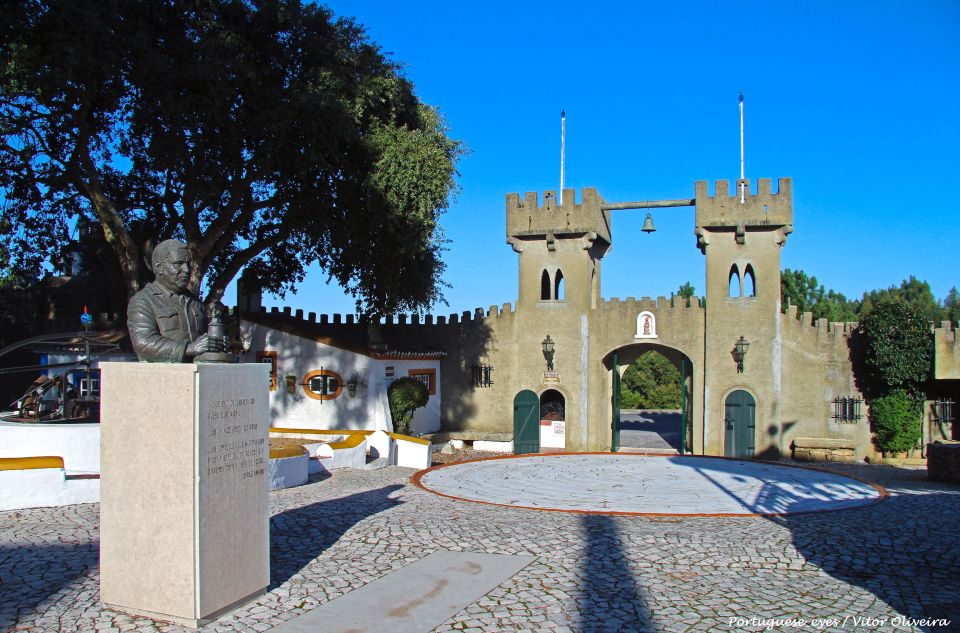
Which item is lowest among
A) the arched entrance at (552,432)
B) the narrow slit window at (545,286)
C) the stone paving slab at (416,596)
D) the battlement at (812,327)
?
the arched entrance at (552,432)

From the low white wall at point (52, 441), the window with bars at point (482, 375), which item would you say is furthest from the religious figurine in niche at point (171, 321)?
the window with bars at point (482, 375)

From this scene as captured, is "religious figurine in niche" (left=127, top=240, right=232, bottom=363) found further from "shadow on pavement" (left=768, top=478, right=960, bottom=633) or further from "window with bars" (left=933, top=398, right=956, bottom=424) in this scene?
"window with bars" (left=933, top=398, right=956, bottom=424)

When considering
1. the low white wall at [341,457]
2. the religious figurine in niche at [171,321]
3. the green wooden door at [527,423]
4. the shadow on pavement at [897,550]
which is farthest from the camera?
the green wooden door at [527,423]

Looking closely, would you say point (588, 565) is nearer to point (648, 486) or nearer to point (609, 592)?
point (609, 592)

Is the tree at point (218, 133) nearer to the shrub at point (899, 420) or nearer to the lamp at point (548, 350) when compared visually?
the lamp at point (548, 350)

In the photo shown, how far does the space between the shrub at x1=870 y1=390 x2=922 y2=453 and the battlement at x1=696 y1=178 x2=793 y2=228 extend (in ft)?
19.9

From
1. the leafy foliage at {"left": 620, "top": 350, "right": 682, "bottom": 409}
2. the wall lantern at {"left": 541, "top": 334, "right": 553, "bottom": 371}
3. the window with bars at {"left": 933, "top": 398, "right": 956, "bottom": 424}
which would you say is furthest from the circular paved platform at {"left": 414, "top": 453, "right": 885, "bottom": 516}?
the leafy foliage at {"left": 620, "top": 350, "right": 682, "bottom": 409}

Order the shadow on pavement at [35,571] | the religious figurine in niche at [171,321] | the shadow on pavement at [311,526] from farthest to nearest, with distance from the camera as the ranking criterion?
the shadow on pavement at [311,526], the religious figurine in niche at [171,321], the shadow on pavement at [35,571]

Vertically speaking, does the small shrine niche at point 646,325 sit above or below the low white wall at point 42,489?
above

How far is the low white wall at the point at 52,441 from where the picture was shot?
1353 centimetres

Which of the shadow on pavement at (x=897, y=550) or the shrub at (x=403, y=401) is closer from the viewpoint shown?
the shadow on pavement at (x=897, y=550)

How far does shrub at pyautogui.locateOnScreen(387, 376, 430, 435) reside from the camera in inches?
926

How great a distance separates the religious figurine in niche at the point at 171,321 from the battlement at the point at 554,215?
62.6 ft

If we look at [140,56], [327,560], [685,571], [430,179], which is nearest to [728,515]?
[685,571]
